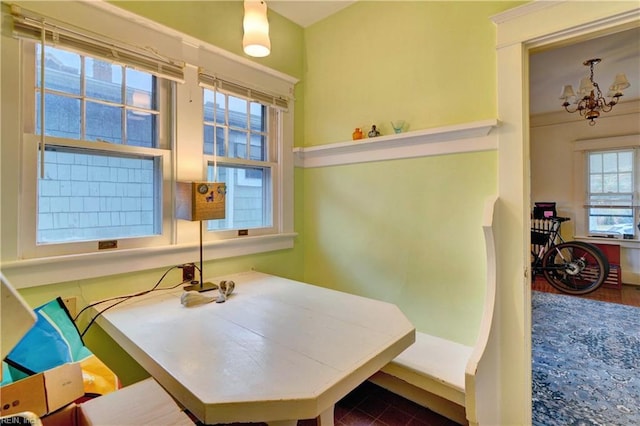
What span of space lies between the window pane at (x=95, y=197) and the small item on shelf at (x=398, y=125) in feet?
4.92

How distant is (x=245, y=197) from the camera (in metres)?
2.24

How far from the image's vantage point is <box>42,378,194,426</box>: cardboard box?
2.46 feet

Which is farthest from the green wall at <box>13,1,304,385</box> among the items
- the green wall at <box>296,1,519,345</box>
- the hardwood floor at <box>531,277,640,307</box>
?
the hardwood floor at <box>531,277,640,307</box>

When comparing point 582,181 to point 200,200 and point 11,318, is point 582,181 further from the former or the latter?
point 11,318

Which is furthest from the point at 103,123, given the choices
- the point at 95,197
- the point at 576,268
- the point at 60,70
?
the point at 576,268

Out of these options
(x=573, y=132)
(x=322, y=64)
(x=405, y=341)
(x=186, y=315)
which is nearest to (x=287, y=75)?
(x=322, y=64)

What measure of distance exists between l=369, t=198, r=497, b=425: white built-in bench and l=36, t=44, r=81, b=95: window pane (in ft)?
6.95

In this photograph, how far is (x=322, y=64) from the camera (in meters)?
2.45

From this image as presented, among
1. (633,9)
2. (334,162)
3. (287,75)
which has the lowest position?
(334,162)

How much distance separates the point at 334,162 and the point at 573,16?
59.6 inches

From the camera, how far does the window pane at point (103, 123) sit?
5.05ft

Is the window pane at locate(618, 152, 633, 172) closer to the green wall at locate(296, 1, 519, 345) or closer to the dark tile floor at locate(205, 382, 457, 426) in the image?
the green wall at locate(296, 1, 519, 345)

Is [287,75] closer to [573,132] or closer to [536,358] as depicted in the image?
[536,358]

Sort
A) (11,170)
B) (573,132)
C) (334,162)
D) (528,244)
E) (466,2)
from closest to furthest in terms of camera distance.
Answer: (11,170) → (528,244) → (466,2) → (334,162) → (573,132)
